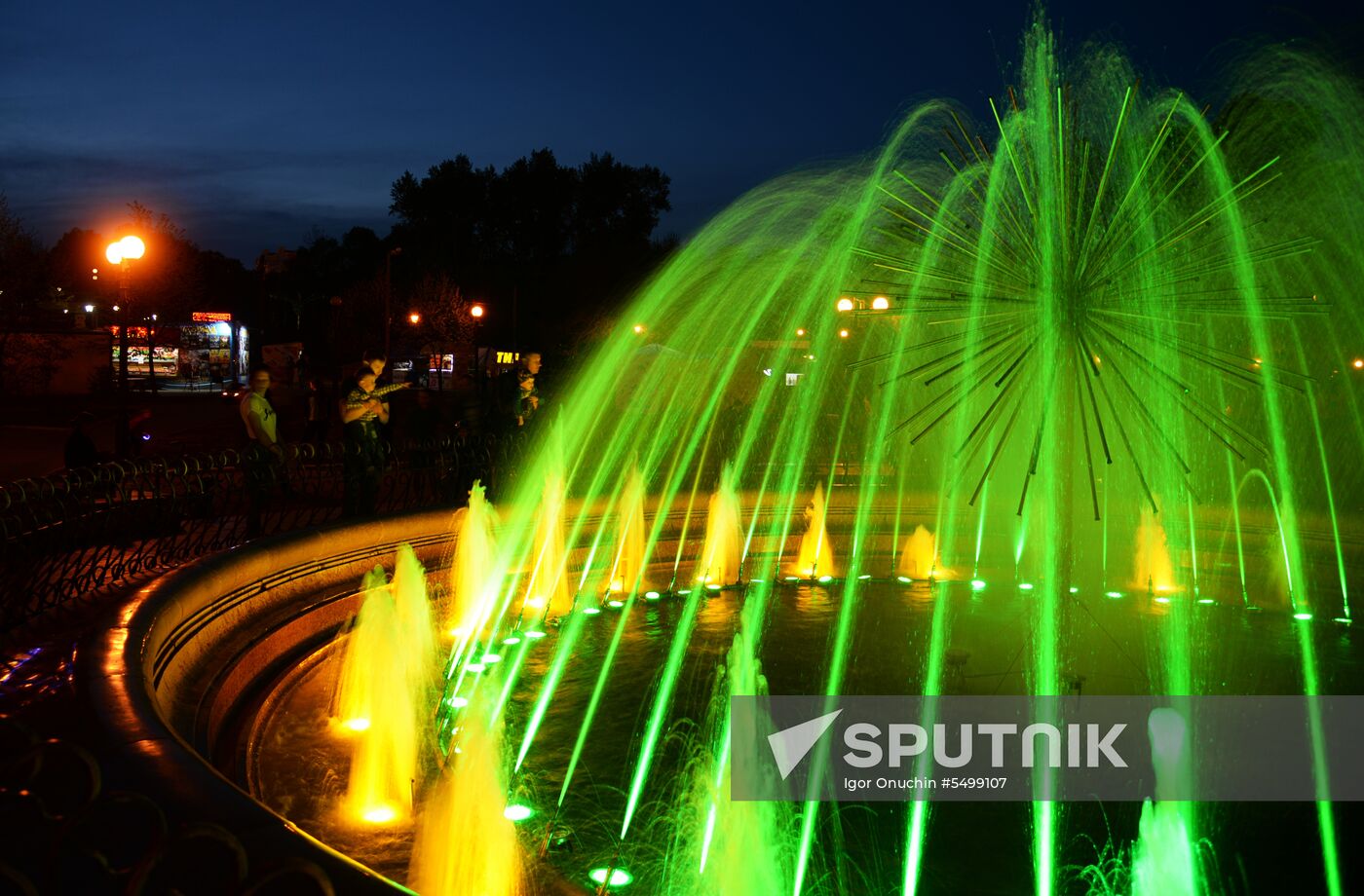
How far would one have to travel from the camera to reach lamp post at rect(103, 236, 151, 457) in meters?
13.2

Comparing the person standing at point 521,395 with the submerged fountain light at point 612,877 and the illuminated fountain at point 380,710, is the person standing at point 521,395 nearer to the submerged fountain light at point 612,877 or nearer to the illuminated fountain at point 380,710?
the illuminated fountain at point 380,710

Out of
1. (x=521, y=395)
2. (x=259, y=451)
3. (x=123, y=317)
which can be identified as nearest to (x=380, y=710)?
(x=259, y=451)

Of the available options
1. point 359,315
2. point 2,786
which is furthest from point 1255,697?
point 359,315

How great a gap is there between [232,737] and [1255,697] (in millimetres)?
6790

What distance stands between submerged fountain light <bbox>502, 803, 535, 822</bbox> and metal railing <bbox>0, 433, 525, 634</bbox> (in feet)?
10.4

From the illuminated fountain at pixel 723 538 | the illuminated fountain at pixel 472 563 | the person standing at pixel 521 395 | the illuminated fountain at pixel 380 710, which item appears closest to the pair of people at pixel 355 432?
the illuminated fountain at pixel 472 563

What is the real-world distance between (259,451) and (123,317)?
490 centimetres

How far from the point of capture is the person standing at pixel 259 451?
973cm

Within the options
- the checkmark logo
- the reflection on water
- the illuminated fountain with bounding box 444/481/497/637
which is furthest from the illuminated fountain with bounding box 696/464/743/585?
the checkmark logo

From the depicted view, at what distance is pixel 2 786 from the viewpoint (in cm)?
332

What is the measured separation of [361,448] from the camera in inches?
430

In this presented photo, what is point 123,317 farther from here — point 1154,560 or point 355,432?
point 1154,560

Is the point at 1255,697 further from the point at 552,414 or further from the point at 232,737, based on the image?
the point at 552,414

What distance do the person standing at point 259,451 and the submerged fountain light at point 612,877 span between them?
5882 millimetres
